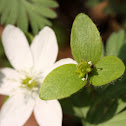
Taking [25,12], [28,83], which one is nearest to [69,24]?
[25,12]

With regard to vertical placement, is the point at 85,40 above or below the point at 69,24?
above

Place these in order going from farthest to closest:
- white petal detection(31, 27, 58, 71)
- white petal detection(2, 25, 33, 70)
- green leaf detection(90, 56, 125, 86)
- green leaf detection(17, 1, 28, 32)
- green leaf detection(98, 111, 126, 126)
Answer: green leaf detection(17, 1, 28, 32), white petal detection(2, 25, 33, 70), white petal detection(31, 27, 58, 71), green leaf detection(98, 111, 126, 126), green leaf detection(90, 56, 125, 86)

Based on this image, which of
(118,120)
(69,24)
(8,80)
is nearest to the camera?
(118,120)

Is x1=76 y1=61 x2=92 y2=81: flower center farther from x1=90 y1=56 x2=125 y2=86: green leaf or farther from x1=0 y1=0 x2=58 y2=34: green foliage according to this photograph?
x1=0 y1=0 x2=58 y2=34: green foliage

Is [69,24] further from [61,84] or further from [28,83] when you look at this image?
[61,84]

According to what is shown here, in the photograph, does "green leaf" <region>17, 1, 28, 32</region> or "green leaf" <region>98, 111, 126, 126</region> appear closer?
"green leaf" <region>98, 111, 126, 126</region>

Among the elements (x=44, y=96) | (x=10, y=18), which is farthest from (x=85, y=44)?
(x=10, y=18)

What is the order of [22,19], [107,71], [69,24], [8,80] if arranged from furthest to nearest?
[69,24] → [22,19] → [8,80] → [107,71]

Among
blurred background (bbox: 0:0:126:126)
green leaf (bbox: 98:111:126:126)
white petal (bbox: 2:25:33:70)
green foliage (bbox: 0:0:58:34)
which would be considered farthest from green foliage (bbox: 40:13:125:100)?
green foliage (bbox: 0:0:58:34)
